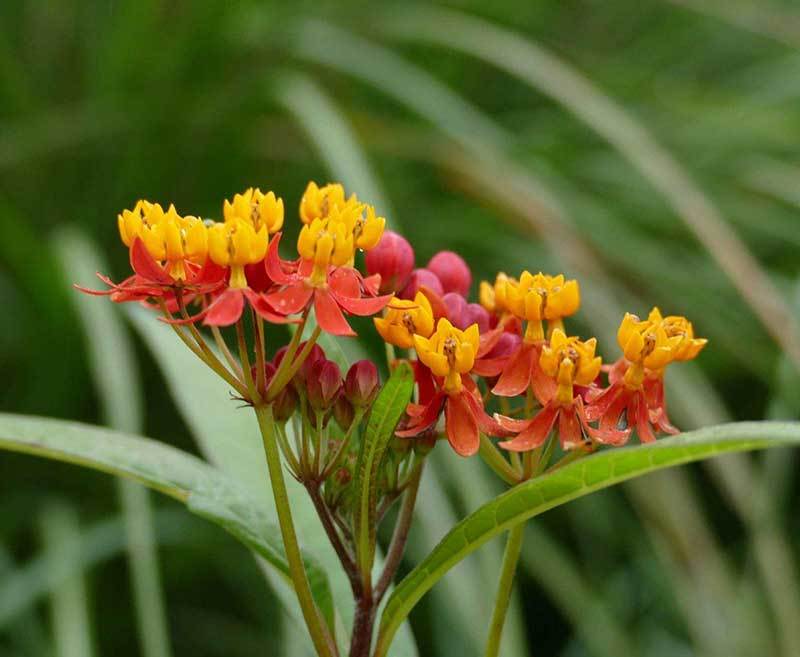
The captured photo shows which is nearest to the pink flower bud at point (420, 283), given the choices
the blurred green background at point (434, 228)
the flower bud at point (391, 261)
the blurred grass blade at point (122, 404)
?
the flower bud at point (391, 261)

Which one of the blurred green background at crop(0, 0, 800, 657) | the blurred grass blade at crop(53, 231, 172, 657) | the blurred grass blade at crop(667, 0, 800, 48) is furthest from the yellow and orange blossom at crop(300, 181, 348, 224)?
the blurred grass blade at crop(667, 0, 800, 48)

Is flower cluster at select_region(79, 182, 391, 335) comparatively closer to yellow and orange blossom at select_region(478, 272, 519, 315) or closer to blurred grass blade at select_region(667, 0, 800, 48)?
yellow and orange blossom at select_region(478, 272, 519, 315)

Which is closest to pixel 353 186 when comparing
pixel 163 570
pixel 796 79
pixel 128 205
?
pixel 128 205

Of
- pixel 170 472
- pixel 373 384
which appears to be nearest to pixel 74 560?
pixel 170 472

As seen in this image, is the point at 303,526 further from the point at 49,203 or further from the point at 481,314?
the point at 49,203

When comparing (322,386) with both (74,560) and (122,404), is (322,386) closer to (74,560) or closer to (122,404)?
(122,404)

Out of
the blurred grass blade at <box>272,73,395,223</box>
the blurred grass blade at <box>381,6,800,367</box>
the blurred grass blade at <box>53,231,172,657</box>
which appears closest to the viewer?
the blurred grass blade at <box>53,231,172,657</box>
